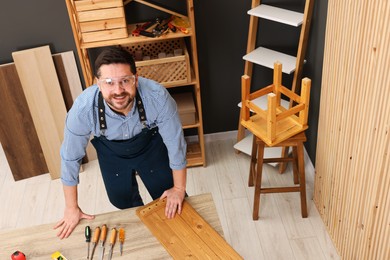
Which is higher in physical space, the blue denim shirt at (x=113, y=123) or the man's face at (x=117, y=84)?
the man's face at (x=117, y=84)

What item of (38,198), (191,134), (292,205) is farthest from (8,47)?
(292,205)

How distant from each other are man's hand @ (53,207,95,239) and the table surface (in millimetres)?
19


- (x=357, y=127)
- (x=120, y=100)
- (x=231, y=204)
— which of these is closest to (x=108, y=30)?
(x=120, y=100)

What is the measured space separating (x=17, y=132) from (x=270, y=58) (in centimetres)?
204

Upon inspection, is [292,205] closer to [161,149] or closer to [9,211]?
[161,149]

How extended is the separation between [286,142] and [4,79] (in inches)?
83.5

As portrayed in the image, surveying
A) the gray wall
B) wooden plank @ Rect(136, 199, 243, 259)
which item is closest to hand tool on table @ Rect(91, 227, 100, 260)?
wooden plank @ Rect(136, 199, 243, 259)

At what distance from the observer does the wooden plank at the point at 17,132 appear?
341 centimetres

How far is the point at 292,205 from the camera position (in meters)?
3.27

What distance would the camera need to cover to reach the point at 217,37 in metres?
3.50

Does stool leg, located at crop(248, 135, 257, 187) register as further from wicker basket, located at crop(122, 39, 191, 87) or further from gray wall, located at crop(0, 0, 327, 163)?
wicker basket, located at crop(122, 39, 191, 87)

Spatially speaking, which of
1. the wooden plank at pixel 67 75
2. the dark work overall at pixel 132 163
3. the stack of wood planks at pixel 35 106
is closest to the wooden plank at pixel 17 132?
the stack of wood planks at pixel 35 106

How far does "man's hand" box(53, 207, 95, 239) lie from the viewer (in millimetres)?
1993

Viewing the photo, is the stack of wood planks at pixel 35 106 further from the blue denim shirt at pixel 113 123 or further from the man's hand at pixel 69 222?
the man's hand at pixel 69 222
